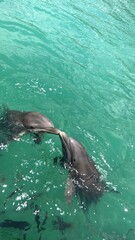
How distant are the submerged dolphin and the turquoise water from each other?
307 mm

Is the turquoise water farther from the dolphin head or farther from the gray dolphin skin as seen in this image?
the dolphin head

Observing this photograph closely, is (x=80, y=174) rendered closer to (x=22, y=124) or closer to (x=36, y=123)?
(x=36, y=123)

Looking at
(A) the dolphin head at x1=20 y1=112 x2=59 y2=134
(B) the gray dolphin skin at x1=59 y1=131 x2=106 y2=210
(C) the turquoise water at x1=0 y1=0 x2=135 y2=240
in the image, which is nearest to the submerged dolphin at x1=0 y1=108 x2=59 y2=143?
(A) the dolphin head at x1=20 y1=112 x2=59 y2=134

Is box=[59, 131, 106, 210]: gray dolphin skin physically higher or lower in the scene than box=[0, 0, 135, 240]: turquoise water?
higher

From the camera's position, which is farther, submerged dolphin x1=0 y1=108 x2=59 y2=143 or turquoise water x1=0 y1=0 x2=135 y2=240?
submerged dolphin x1=0 y1=108 x2=59 y2=143

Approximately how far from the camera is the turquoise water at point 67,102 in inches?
274

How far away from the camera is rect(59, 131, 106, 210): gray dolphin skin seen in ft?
22.4

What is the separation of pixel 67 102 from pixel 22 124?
10.7 ft

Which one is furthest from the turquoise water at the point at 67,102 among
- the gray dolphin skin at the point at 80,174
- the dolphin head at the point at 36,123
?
the dolphin head at the point at 36,123

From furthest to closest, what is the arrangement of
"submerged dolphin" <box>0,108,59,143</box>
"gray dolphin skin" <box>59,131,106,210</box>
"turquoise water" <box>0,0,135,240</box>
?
1. "submerged dolphin" <box>0,108,59,143</box>
2. "turquoise water" <box>0,0,135,240</box>
3. "gray dolphin skin" <box>59,131,106,210</box>

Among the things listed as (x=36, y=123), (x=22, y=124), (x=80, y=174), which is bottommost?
(x=22, y=124)

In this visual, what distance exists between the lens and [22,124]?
7.58 m

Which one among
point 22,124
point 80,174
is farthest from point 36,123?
point 80,174

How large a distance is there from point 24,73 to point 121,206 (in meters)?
5.97
